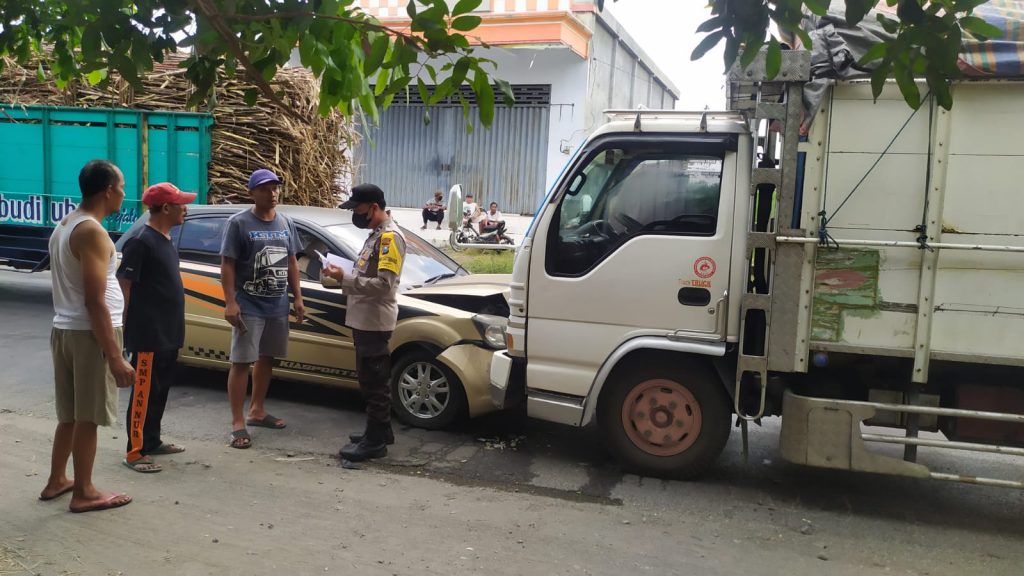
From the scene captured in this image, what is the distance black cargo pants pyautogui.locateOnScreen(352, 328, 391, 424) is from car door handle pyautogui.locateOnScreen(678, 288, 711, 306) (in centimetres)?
190

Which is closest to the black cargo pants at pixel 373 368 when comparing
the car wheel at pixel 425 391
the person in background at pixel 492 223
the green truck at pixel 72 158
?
the car wheel at pixel 425 391

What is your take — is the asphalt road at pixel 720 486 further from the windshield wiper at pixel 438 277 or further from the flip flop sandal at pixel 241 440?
the windshield wiper at pixel 438 277

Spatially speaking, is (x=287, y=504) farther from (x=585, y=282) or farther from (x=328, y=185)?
(x=328, y=185)

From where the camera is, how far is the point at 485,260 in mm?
14281

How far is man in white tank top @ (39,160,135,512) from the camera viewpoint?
406 cm

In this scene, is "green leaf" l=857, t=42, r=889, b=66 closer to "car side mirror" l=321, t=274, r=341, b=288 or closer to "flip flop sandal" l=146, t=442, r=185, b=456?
"car side mirror" l=321, t=274, r=341, b=288

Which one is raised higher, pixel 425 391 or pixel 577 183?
pixel 577 183

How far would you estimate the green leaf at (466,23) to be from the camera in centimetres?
293

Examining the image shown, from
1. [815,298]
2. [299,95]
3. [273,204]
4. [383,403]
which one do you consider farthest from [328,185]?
[815,298]

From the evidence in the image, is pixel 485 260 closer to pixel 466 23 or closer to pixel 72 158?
pixel 72 158

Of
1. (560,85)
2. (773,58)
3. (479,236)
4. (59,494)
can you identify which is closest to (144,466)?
(59,494)

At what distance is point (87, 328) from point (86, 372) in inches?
8.9

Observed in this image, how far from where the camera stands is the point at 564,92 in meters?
16.6

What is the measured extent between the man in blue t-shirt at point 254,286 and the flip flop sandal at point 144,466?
0.63 meters
